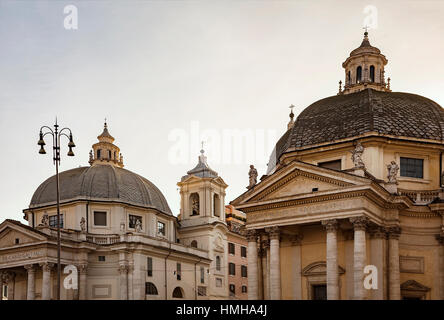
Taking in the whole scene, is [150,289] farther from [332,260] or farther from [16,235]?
[332,260]

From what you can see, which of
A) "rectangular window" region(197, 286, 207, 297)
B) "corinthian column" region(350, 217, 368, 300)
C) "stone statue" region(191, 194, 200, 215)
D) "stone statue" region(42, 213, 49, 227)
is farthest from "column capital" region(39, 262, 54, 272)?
"corinthian column" region(350, 217, 368, 300)

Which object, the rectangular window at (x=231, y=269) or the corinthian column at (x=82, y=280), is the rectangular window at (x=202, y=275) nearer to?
the rectangular window at (x=231, y=269)

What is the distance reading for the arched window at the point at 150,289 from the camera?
5895 cm

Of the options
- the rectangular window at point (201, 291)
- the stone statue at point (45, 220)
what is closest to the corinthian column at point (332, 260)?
the stone statue at point (45, 220)

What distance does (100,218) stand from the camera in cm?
6097

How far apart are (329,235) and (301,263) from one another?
4201mm

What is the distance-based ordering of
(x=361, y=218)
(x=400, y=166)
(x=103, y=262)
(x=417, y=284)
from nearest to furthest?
(x=361, y=218) < (x=417, y=284) < (x=400, y=166) < (x=103, y=262)

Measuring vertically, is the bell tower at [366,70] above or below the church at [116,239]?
above

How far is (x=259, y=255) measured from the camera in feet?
130

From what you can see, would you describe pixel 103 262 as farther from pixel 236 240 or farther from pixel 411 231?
pixel 411 231

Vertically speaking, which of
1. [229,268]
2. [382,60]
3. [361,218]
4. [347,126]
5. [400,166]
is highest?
[382,60]
